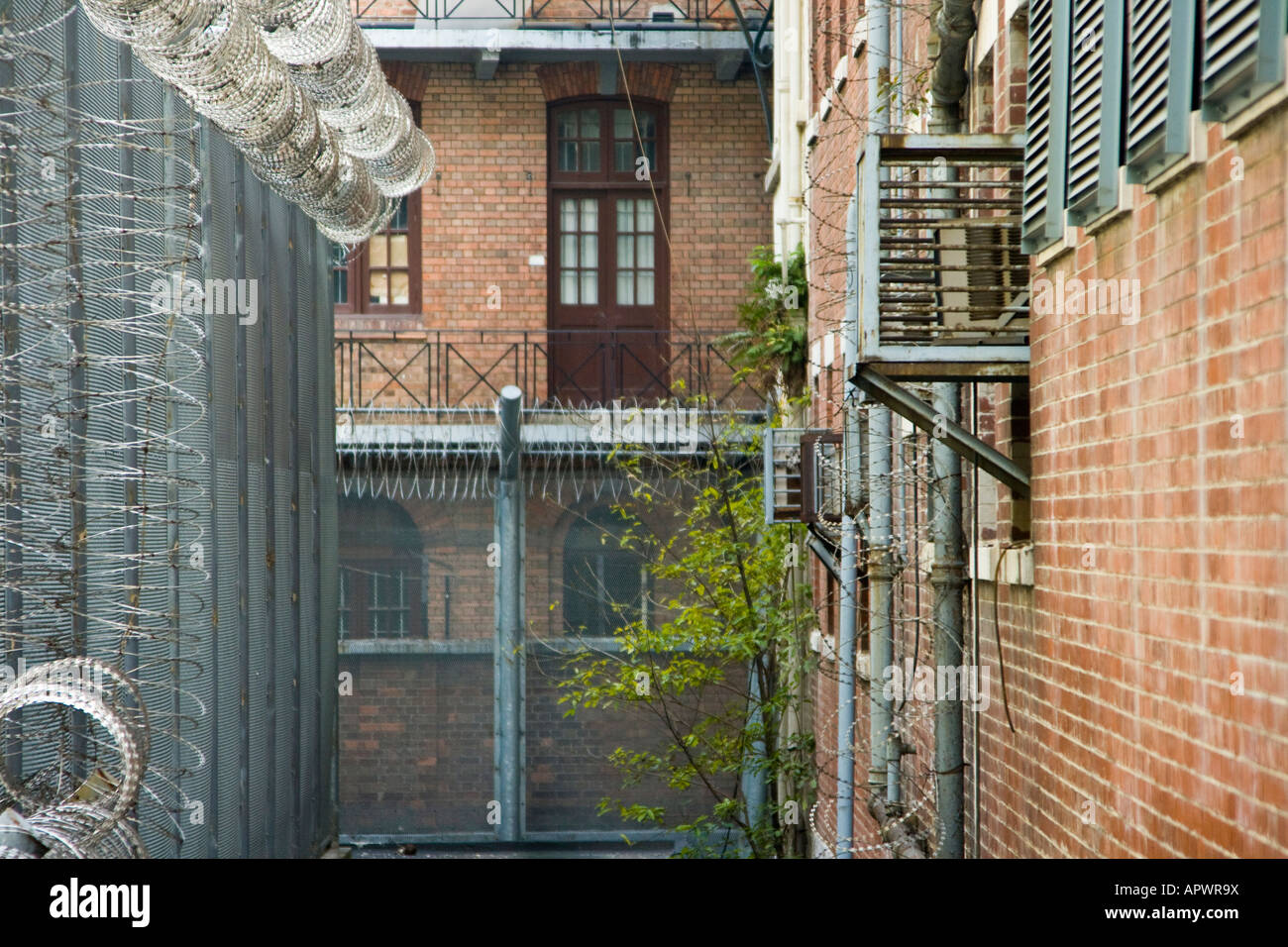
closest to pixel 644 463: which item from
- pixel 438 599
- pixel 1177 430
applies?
pixel 438 599

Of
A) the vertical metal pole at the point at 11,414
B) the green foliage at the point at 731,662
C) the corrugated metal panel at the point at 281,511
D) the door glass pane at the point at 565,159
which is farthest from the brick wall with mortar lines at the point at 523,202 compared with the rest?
the vertical metal pole at the point at 11,414

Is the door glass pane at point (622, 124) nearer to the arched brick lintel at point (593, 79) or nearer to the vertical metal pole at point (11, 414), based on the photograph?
the arched brick lintel at point (593, 79)

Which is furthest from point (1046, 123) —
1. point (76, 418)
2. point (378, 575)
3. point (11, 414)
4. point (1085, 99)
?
point (378, 575)

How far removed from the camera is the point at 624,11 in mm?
18188

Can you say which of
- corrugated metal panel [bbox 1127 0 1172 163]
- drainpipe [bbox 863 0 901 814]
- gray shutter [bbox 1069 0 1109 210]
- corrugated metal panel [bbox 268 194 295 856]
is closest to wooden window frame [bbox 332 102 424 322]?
corrugated metal panel [bbox 268 194 295 856]

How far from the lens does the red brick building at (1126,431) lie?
11.2 ft

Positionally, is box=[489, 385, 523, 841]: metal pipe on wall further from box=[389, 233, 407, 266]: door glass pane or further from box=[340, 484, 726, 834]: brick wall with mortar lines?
box=[389, 233, 407, 266]: door glass pane

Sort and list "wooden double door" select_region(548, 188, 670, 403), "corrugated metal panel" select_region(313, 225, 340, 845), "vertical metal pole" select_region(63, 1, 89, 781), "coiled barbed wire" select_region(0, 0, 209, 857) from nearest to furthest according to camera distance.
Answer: "coiled barbed wire" select_region(0, 0, 209, 857) < "vertical metal pole" select_region(63, 1, 89, 781) < "corrugated metal panel" select_region(313, 225, 340, 845) < "wooden double door" select_region(548, 188, 670, 403)

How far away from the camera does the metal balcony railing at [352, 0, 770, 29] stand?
712 inches

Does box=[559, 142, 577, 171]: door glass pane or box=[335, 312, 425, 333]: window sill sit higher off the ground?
box=[559, 142, 577, 171]: door glass pane

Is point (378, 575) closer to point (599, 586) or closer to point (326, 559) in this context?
point (599, 586)

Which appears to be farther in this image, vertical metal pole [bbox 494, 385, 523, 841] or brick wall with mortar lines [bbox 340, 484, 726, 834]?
brick wall with mortar lines [bbox 340, 484, 726, 834]

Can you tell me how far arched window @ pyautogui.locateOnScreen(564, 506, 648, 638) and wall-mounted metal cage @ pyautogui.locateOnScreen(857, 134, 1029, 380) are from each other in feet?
34.1

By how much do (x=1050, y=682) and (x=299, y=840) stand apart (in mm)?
8090
